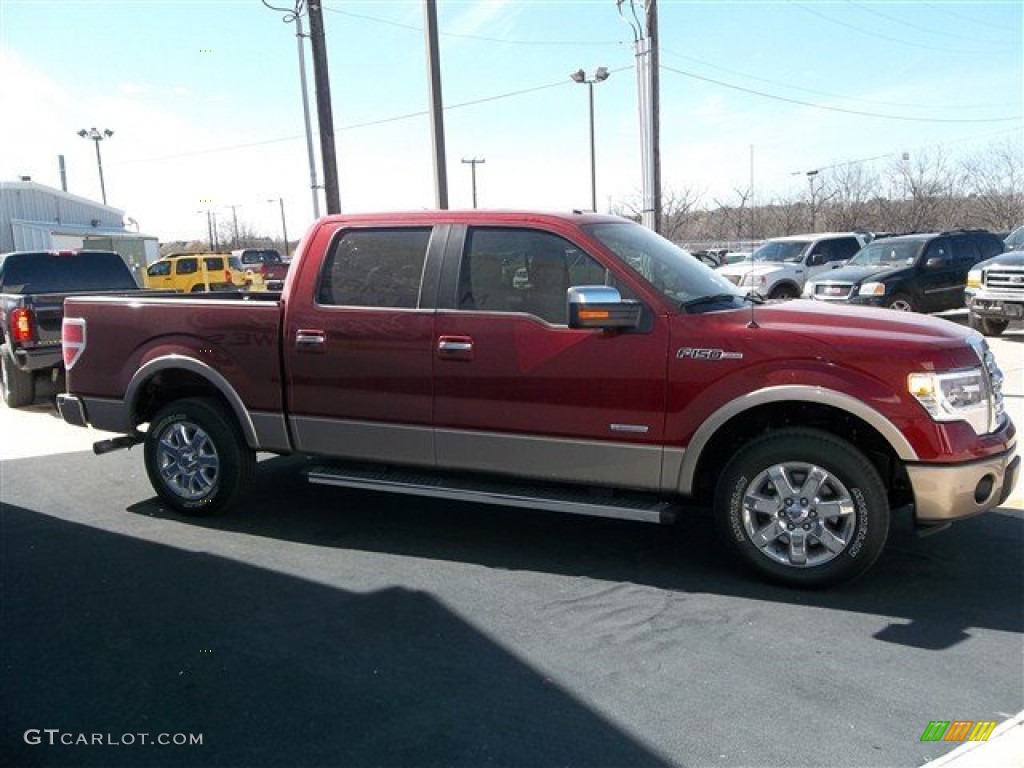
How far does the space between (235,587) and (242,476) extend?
4.01 ft

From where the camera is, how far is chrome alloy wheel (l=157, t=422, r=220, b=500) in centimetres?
556

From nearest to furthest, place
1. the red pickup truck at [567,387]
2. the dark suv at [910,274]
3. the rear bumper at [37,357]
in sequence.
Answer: the red pickup truck at [567,387], the rear bumper at [37,357], the dark suv at [910,274]

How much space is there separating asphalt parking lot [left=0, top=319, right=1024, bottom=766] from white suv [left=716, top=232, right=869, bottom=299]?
44.5 feet

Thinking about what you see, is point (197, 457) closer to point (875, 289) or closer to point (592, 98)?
point (875, 289)

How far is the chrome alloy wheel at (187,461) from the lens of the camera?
5.56 m

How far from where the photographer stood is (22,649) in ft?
12.2

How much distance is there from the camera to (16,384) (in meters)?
9.20

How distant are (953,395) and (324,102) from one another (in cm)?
1287

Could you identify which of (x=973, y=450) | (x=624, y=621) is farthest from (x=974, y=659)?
(x=624, y=621)

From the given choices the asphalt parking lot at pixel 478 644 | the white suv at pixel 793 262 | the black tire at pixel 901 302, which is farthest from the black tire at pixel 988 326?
the asphalt parking lot at pixel 478 644

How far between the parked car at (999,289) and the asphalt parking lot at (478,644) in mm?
9052

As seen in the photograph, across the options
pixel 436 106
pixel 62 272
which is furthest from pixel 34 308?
pixel 436 106

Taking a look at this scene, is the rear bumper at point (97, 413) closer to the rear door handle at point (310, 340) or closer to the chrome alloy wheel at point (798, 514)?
the rear door handle at point (310, 340)

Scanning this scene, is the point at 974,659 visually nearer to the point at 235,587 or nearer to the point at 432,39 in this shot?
the point at 235,587
